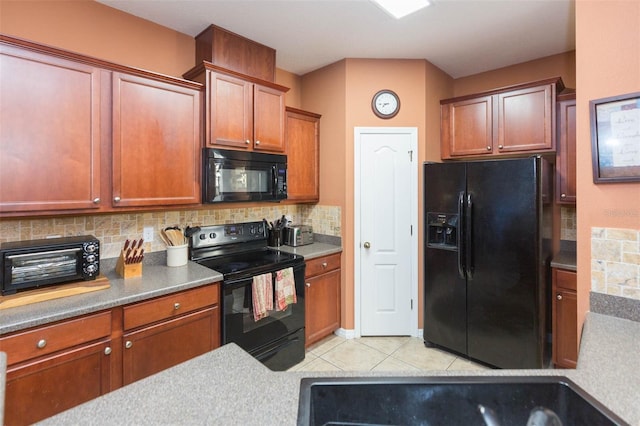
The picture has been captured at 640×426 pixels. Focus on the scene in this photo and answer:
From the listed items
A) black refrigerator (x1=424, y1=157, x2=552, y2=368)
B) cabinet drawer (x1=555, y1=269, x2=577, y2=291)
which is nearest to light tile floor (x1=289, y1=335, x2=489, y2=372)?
black refrigerator (x1=424, y1=157, x2=552, y2=368)

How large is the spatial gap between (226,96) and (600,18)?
7.13ft

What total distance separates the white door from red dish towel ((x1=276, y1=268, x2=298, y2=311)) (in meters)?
0.83

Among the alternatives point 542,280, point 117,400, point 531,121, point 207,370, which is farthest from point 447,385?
point 531,121

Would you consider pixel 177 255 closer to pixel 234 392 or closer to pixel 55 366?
pixel 55 366

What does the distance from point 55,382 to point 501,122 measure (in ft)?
12.0

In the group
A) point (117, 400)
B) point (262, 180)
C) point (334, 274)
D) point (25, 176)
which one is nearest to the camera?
point (117, 400)

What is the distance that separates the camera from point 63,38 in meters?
1.98

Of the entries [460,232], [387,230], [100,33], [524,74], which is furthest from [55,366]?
[524,74]

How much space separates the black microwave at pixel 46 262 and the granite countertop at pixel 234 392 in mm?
1226

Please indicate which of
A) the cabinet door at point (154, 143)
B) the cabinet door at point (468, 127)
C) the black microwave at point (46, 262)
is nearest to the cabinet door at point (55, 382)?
the black microwave at point (46, 262)

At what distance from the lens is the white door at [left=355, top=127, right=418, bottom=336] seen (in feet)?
9.93

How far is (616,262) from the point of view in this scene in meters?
1.38

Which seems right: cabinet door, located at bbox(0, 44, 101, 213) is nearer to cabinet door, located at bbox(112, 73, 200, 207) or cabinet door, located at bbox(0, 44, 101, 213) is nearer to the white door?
cabinet door, located at bbox(112, 73, 200, 207)

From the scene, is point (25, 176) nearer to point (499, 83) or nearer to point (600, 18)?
point (600, 18)
